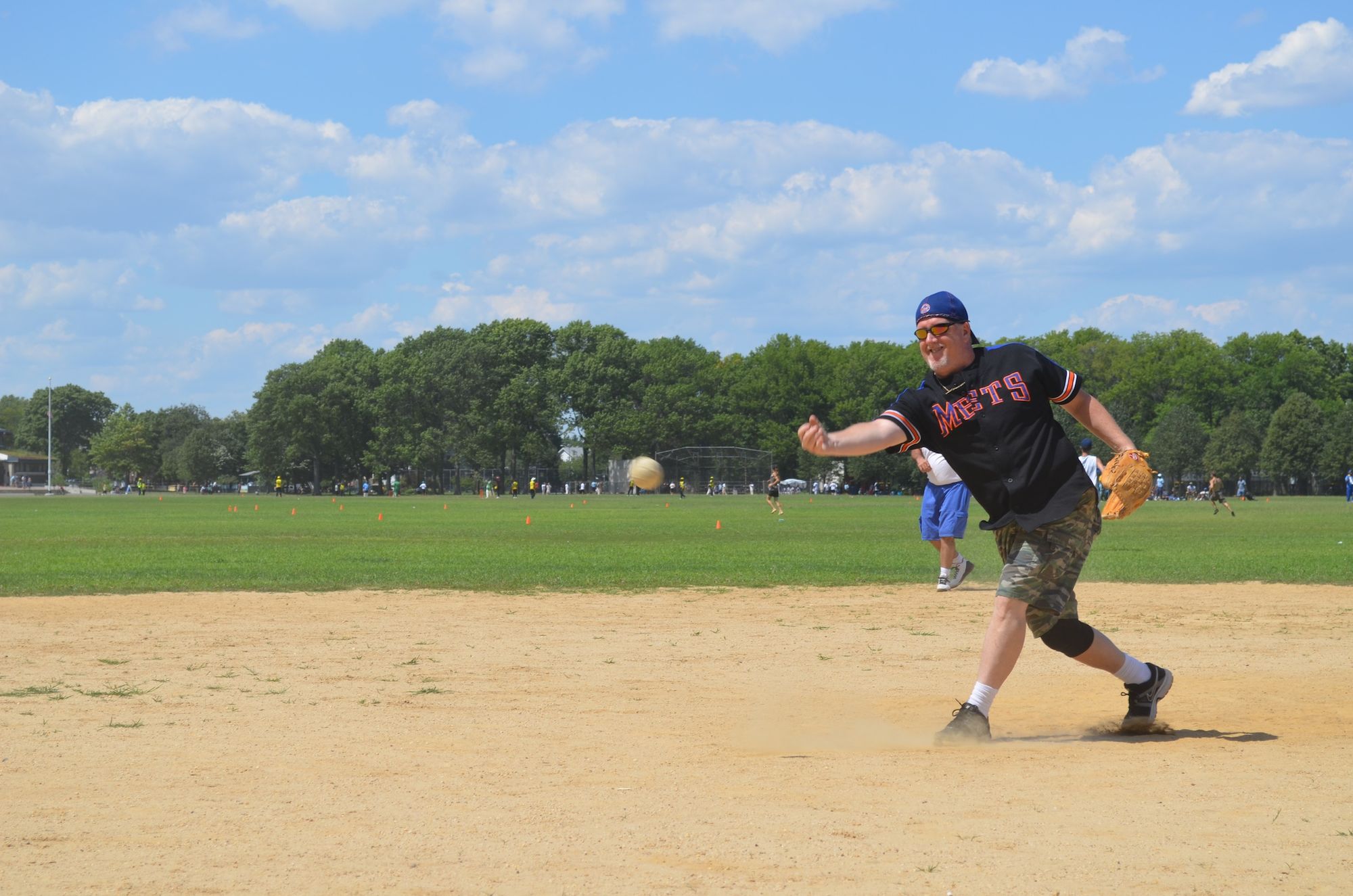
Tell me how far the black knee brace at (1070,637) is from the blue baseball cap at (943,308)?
5.32ft

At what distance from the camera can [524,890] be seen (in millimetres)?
4020

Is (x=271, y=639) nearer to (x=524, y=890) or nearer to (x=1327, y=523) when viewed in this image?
(x=524, y=890)

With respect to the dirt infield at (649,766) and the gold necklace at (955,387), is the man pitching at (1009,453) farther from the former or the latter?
the dirt infield at (649,766)

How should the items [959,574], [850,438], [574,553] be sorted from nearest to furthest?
[850,438] < [959,574] < [574,553]

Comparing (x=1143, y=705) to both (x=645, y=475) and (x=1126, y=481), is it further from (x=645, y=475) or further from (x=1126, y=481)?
(x=645, y=475)

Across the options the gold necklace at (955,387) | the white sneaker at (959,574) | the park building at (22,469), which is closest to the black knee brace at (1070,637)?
the gold necklace at (955,387)

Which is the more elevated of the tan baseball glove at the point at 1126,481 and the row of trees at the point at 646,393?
the row of trees at the point at 646,393

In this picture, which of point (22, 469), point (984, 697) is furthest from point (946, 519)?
point (22, 469)

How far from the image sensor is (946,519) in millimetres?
15641

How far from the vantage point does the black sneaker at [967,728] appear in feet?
21.1

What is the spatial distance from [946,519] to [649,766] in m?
10.3

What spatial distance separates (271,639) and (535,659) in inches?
104

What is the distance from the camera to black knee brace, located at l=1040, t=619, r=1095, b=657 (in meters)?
6.60

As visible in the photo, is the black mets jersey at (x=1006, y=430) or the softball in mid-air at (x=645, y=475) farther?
the softball in mid-air at (x=645, y=475)
